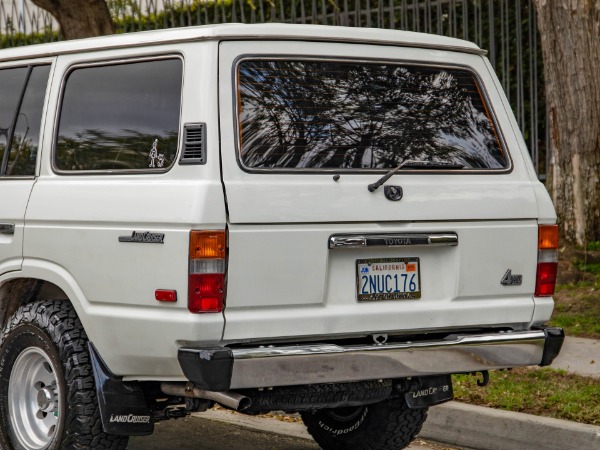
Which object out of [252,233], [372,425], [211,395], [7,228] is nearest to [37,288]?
[7,228]

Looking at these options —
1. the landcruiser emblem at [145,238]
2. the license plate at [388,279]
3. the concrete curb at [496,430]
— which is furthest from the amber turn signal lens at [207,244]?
the concrete curb at [496,430]

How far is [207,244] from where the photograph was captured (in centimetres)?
479

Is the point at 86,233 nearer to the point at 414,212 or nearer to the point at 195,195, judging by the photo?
the point at 195,195

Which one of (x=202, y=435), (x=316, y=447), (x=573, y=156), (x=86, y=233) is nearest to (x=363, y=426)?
(x=316, y=447)

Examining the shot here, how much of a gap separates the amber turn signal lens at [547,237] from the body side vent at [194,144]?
1.76 meters

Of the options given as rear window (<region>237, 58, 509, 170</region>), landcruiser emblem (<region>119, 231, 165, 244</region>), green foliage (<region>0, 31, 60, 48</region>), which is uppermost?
green foliage (<region>0, 31, 60, 48</region>)

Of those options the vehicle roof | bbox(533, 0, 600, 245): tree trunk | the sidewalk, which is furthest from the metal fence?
the vehicle roof

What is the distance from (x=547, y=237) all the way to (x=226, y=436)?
2406mm

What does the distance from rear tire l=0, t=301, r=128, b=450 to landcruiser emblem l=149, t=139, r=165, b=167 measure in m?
0.83

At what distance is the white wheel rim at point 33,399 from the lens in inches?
217

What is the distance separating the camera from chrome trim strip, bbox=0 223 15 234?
5668 millimetres

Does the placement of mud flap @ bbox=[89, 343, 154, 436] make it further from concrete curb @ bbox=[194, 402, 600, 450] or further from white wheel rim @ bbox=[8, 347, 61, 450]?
concrete curb @ bbox=[194, 402, 600, 450]

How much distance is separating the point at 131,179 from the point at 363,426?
192cm

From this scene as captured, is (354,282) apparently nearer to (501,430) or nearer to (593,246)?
(501,430)
